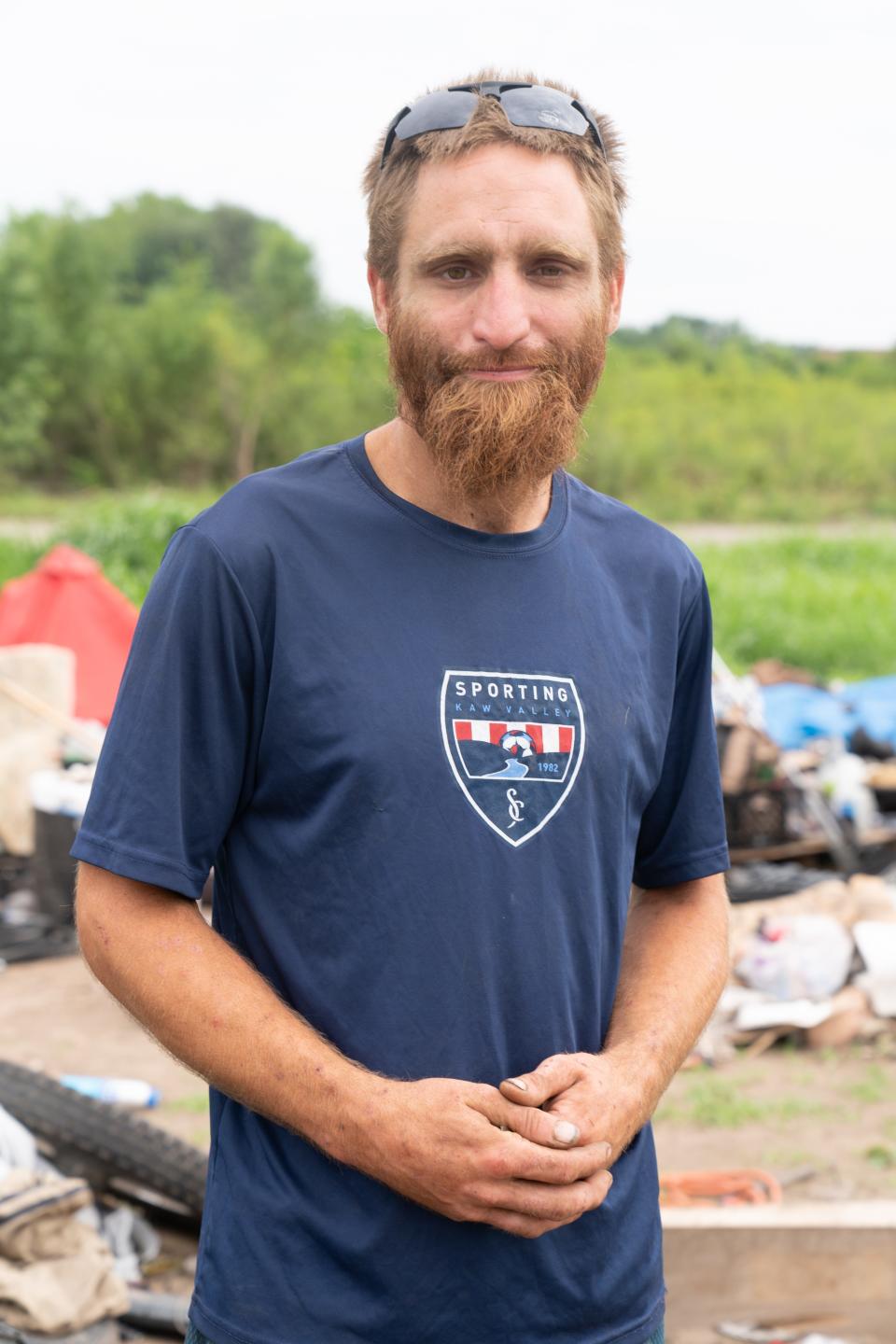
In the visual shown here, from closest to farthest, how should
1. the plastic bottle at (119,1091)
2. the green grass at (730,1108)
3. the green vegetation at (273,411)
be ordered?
the plastic bottle at (119,1091) → the green grass at (730,1108) → the green vegetation at (273,411)

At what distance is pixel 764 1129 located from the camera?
5.19 meters

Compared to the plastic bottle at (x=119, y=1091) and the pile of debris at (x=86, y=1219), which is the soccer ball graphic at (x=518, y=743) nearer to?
the pile of debris at (x=86, y=1219)

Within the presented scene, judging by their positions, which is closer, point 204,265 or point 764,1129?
point 764,1129

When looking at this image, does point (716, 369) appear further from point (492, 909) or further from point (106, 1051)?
point (492, 909)


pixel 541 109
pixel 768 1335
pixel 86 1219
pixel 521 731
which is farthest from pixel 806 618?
pixel 521 731

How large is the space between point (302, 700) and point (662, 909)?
0.72 metres

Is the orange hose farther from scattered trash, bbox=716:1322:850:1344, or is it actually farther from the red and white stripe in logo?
the red and white stripe in logo

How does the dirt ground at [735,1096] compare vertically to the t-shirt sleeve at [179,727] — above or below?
below

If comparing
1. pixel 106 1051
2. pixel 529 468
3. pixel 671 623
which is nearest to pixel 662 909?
pixel 671 623

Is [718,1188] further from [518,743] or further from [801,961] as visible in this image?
[518,743]

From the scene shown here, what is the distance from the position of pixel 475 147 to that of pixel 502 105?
0.24 feet

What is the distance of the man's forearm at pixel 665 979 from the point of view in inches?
70.1

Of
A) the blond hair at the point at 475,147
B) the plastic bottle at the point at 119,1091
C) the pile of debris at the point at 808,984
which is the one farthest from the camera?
the pile of debris at the point at 808,984

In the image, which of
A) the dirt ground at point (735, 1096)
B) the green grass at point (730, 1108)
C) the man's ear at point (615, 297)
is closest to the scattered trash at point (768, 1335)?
the dirt ground at point (735, 1096)
